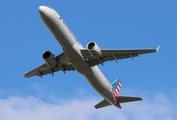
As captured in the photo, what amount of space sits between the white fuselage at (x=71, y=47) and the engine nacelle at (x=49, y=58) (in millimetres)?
3209

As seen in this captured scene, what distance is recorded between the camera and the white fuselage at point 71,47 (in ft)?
110

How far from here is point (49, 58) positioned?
38.4 metres

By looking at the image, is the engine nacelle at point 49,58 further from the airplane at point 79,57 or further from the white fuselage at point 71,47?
the white fuselage at point 71,47

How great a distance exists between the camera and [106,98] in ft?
137

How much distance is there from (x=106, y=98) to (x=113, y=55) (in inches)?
270

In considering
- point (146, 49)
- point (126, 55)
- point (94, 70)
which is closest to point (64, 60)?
point (94, 70)

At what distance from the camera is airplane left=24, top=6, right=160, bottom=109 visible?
111ft

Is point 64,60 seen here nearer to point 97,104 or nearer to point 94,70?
point 94,70

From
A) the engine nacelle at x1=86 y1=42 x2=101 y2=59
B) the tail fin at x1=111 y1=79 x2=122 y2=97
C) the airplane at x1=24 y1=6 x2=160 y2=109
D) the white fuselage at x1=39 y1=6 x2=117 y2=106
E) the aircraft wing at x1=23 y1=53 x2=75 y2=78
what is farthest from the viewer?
the tail fin at x1=111 y1=79 x2=122 y2=97

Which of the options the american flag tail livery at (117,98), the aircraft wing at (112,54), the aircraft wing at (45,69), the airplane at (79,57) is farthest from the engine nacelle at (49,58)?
the american flag tail livery at (117,98)

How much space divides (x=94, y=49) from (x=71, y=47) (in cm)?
240

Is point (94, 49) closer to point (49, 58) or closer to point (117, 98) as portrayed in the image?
point (49, 58)

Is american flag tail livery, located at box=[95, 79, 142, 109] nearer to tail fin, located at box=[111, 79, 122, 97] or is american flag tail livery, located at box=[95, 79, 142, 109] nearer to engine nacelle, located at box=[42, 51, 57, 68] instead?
tail fin, located at box=[111, 79, 122, 97]

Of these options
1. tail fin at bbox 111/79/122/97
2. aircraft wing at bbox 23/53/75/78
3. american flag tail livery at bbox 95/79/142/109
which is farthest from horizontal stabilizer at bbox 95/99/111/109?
aircraft wing at bbox 23/53/75/78
